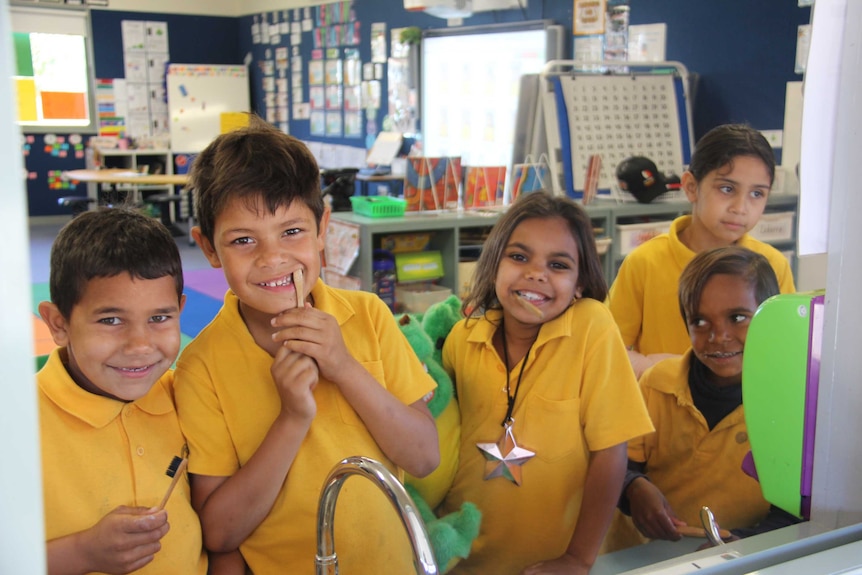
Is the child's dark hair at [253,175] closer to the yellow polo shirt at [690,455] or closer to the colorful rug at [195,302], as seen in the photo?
the yellow polo shirt at [690,455]

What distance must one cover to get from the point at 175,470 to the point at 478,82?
531cm

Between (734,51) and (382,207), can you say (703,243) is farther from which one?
(734,51)

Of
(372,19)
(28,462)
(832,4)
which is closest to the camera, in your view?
(28,462)

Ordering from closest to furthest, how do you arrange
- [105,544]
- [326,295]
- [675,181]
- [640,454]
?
[105,544], [326,295], [640,454], [675,181]

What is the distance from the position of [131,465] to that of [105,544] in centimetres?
10

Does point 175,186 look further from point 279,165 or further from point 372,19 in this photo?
point 279,165

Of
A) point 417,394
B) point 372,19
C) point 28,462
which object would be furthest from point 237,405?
point 372,19

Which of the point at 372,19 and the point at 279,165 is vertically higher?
the point at 372,19

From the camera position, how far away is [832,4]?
677 millimetres

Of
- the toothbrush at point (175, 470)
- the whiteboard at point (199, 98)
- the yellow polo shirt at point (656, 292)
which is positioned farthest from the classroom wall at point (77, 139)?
the toothbrush at point (175, 470)

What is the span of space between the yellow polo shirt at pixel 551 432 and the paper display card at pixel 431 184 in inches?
79.5

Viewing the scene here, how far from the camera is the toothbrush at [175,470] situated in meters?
0.93

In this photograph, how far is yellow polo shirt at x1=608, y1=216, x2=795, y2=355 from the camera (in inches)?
71.8

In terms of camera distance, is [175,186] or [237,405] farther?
[175,186]
